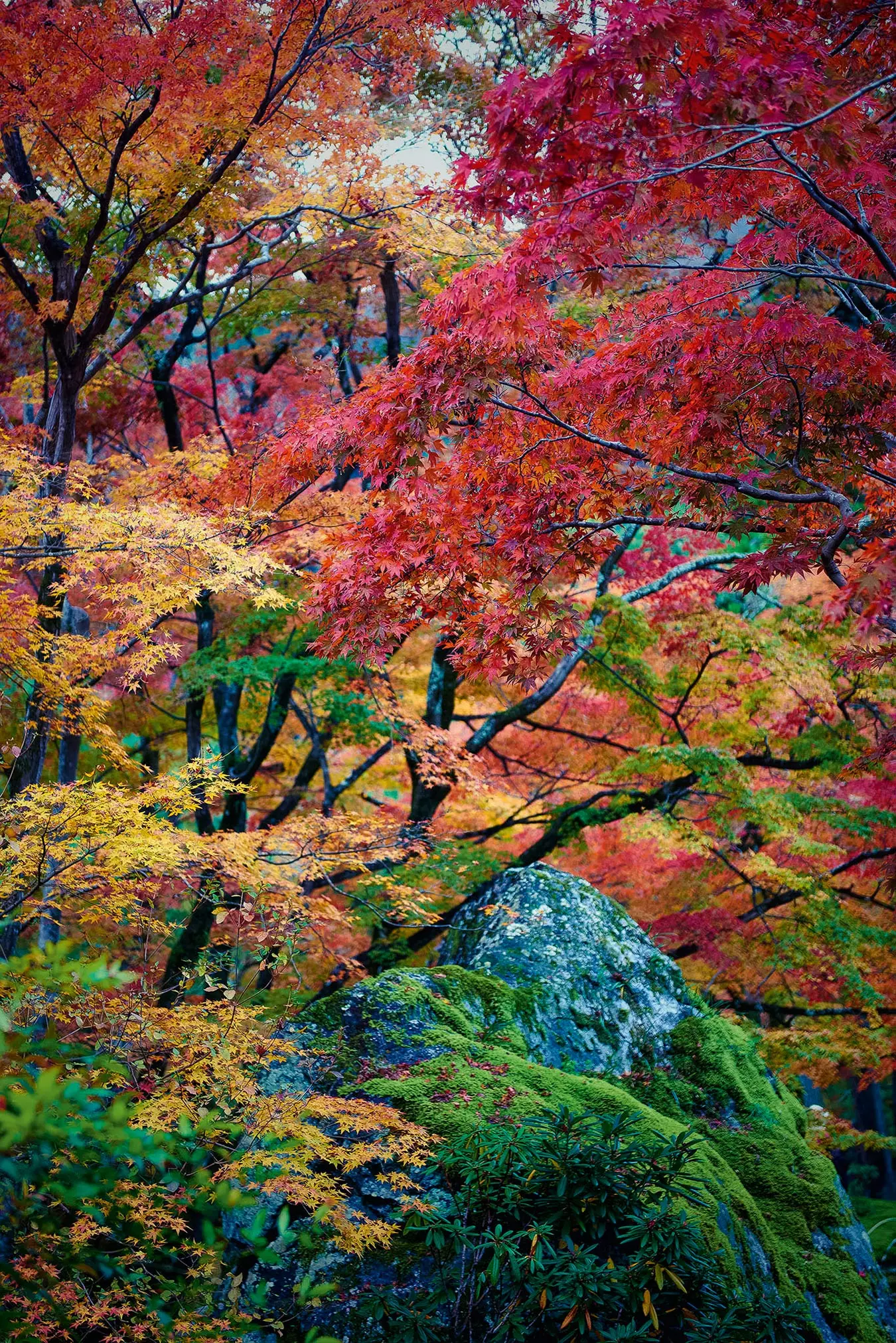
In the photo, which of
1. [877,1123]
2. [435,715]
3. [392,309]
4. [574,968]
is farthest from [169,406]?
[877,1123]

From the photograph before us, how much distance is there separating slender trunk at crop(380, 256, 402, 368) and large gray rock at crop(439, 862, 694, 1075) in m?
5.55

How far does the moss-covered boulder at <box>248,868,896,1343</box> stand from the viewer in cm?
448

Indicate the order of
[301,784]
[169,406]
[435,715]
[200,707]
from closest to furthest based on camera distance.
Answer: [200,707] → [169,406] → [435,715] → [301,784]

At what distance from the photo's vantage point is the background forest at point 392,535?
3150mm

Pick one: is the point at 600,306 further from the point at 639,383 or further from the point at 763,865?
the point at 763,865

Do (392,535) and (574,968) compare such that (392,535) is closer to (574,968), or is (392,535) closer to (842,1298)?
(574,968)

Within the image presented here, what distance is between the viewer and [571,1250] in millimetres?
3508

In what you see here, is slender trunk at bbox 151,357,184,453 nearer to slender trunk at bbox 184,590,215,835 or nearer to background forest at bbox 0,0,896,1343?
background forest at bbox 0,0,896,1343

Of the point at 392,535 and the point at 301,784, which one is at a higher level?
the point at 301,784

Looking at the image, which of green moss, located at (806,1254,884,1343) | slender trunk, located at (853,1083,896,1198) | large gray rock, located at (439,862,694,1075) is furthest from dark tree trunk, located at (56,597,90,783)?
slender trunk, located at (853,1083,896,1198)

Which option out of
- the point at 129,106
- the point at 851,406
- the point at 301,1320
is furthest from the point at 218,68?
the point at 301,1320

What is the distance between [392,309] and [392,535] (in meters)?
5.89

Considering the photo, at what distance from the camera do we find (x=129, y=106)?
6.04m

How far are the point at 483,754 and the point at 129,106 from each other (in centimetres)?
771
